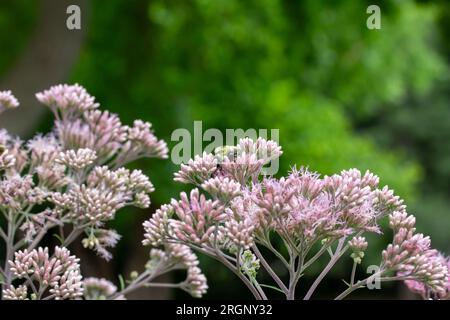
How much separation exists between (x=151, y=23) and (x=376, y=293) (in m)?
19.0

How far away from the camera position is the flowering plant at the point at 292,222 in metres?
2.41

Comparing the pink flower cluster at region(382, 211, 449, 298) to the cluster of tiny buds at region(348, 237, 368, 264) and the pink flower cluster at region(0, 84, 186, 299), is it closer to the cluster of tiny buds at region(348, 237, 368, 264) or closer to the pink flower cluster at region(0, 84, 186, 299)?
the cluster of tiny buds at region(348, 237, 368, 264)

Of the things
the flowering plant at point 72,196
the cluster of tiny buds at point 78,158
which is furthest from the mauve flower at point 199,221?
the cluster of tiny buds at point 78,158

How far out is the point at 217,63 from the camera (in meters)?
13.9

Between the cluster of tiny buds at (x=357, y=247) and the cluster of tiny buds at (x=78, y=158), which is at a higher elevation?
the cluster of tiny buds at (x=78, y=158)

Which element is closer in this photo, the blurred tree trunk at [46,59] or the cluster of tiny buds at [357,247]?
the cluster of tiny buds at [357,247]

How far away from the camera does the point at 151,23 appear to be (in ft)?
45.1

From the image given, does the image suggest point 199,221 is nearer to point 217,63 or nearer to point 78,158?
point 78,158

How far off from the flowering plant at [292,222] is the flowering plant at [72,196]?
1.15ft

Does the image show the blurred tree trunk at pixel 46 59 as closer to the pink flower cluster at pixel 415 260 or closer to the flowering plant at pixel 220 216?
the flowering plant at pixel 220 216

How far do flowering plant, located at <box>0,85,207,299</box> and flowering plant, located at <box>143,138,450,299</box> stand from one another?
351mm

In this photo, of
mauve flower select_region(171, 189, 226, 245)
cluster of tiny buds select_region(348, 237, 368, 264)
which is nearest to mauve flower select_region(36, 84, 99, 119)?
mauve flower select_region(171, 189, 226, 245)

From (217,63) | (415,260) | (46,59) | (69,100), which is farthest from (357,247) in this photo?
(217,63)

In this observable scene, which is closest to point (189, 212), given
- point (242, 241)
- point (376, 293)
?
point (242, 241)
